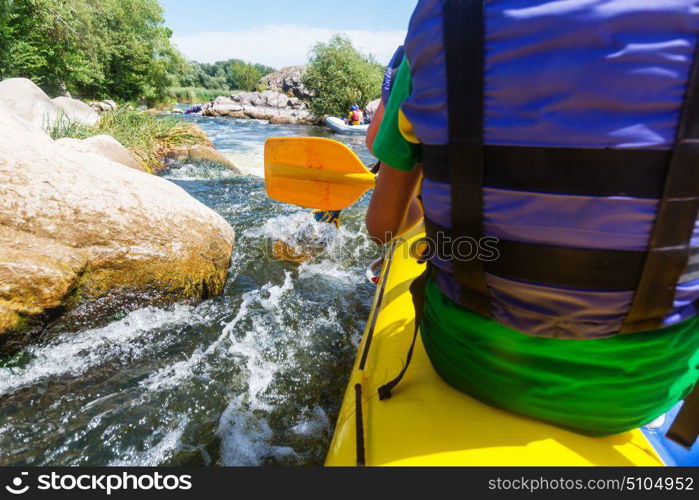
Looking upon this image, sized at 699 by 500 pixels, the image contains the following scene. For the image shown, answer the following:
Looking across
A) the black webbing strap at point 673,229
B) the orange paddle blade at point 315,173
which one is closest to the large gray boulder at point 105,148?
the orange paddle blade at point 315,173

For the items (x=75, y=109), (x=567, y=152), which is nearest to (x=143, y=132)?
(x=75, y=109)

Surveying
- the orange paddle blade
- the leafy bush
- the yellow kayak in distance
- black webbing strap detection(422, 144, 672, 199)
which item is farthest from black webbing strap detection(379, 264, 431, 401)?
the leafy bush

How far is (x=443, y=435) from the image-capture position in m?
0.91

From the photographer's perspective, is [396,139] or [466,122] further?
[396,139]

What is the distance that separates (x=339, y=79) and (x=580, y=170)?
25.4 meters

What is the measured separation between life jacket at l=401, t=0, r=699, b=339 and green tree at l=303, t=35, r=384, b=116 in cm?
2413

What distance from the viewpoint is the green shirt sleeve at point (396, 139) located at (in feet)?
3.16

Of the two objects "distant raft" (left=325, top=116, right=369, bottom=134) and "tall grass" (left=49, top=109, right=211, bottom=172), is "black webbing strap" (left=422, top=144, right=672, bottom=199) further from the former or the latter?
"distant raft" (left=325, top=116, right=369, bottom=134)

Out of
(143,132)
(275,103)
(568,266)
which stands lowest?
(143,132)

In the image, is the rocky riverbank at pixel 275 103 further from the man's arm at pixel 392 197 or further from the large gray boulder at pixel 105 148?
the man's arm at pixel 392 197

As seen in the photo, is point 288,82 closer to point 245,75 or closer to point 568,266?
point 245,75

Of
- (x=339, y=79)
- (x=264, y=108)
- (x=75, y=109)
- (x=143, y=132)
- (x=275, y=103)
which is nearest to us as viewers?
(x=143, y=132)

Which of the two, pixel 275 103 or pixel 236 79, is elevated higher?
pixel 236 79

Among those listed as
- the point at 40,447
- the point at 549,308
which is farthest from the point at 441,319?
the point at 40,447
